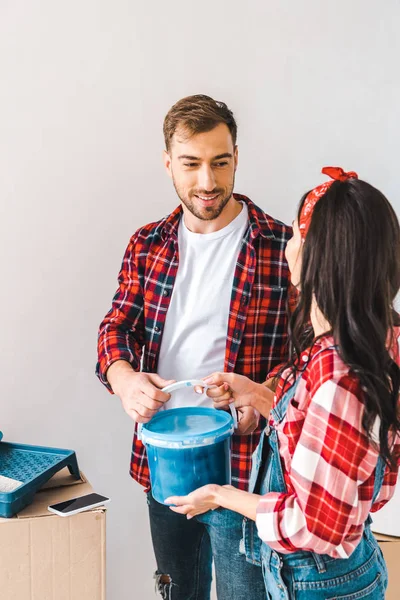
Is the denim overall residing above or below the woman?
below

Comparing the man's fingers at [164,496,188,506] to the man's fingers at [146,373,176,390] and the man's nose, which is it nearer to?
the man's fingers at [146,373,176,390]

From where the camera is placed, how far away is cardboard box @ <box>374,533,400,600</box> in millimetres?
1823

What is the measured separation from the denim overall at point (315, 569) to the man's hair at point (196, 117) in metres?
0.75

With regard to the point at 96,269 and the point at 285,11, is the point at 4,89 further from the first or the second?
the point at 285,11

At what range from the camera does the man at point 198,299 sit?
1.56 m

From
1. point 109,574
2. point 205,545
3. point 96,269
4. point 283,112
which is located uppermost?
point 283,112

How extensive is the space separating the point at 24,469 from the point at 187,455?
1.76 feet

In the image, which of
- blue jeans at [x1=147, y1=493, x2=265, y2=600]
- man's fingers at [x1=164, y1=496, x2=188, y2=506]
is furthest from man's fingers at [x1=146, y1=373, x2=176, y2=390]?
blue jeans at [x1=147, y1=493, x2=265, y2=600]

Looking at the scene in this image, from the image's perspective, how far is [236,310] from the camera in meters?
1.58

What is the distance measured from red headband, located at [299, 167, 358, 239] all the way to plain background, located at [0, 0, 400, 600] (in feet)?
3.10

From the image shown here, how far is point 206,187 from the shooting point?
5.05 ft

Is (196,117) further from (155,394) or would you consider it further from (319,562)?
(319,562)

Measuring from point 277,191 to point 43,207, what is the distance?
2.39ft

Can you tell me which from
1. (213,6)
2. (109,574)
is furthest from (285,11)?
(109,574)
